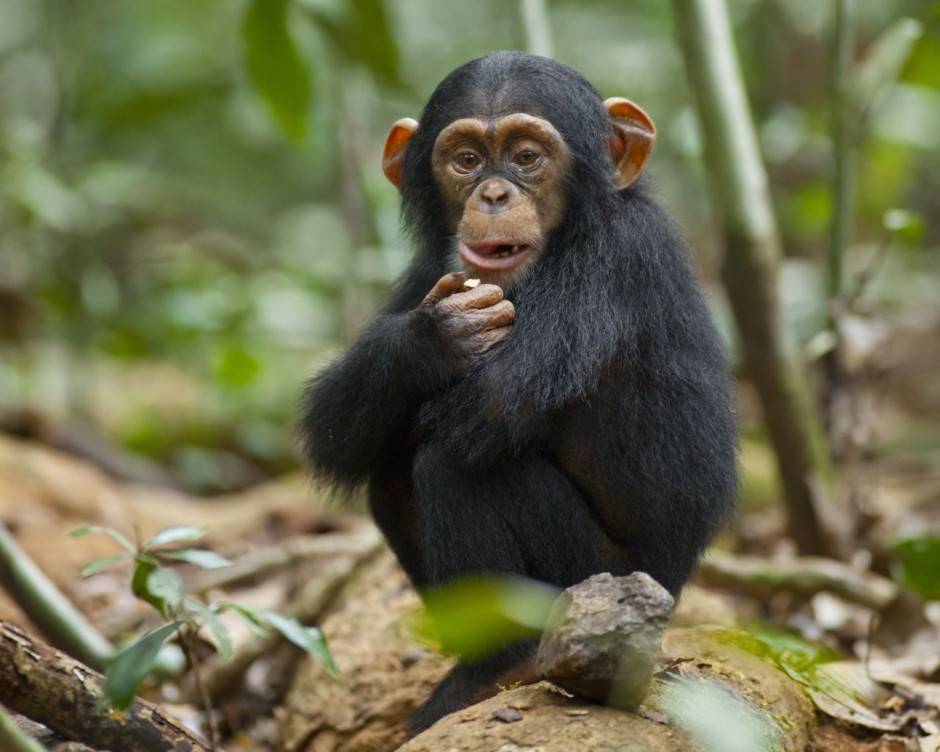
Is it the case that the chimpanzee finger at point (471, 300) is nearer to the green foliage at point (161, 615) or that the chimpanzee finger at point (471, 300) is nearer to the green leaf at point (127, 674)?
the green foliage at point (161, 615)

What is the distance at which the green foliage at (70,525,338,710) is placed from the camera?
9.41 feet

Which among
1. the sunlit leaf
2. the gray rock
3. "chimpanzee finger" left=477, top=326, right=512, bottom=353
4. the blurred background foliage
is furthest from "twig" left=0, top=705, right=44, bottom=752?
the blurred background foliage

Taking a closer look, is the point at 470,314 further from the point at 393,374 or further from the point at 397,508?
the point at 397,508

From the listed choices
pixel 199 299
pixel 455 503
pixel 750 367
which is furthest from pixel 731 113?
pixel 199 299

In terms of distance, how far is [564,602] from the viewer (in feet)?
10.9

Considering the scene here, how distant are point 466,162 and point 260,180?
1311 cm

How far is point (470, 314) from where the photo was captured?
157 inches

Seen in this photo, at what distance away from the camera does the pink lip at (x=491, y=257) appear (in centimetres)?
419

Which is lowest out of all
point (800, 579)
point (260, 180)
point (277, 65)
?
point (800, 579)

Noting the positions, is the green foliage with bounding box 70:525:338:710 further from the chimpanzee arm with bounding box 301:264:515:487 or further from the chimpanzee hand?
the chimpanzee hand

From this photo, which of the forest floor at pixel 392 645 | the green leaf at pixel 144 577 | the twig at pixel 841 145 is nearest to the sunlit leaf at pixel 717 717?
the forest floor at pixel 392 645

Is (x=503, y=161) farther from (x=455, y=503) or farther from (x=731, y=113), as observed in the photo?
(x=731, y=113)

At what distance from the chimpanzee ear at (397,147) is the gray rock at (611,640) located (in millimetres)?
2370

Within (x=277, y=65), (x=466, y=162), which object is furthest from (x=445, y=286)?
(x=277, y=65)
